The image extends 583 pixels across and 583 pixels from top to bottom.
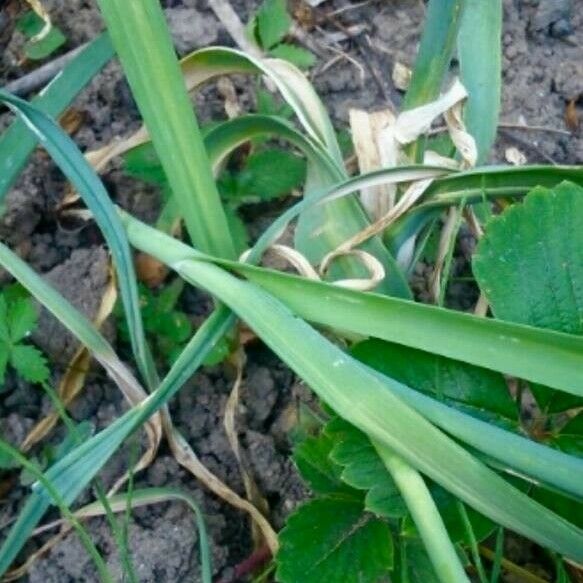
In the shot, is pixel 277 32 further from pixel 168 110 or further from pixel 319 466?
pixel 319 466

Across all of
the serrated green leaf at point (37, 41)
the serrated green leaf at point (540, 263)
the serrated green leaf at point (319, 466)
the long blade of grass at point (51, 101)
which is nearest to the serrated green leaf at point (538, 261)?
the serrated green leaf at point (540, 263)

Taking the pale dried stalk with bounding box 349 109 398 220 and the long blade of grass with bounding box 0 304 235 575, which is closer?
the long blade of grass with bounding box 0 304 235 575

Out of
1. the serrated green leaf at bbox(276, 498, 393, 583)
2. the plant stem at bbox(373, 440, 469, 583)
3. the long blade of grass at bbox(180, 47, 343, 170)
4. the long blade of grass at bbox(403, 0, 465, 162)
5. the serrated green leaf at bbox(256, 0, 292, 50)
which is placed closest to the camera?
the plant stem at bbox(373, 440, 469, 583)

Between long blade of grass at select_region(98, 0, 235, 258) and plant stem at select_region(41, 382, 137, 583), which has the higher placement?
long blade of grass at select_region(98, 0, 235, 258)

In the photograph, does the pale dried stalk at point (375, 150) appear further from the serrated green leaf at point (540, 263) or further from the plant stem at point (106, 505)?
the plant stem at point (106, 505)

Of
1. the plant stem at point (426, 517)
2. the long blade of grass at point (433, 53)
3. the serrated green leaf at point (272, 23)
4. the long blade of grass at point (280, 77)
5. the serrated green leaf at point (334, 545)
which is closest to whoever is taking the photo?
the plant stem at point (426, 517)

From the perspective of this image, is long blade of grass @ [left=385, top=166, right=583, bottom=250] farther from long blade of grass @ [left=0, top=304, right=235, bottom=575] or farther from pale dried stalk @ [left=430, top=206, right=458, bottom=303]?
long blade of grass @ [left=0, top=304, right=235, bottom=575]

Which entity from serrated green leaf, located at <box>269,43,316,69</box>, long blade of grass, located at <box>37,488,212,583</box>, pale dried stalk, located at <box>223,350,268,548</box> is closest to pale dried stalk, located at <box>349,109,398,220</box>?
serrated green leaf, located at <box>269,43,316,69</box>
